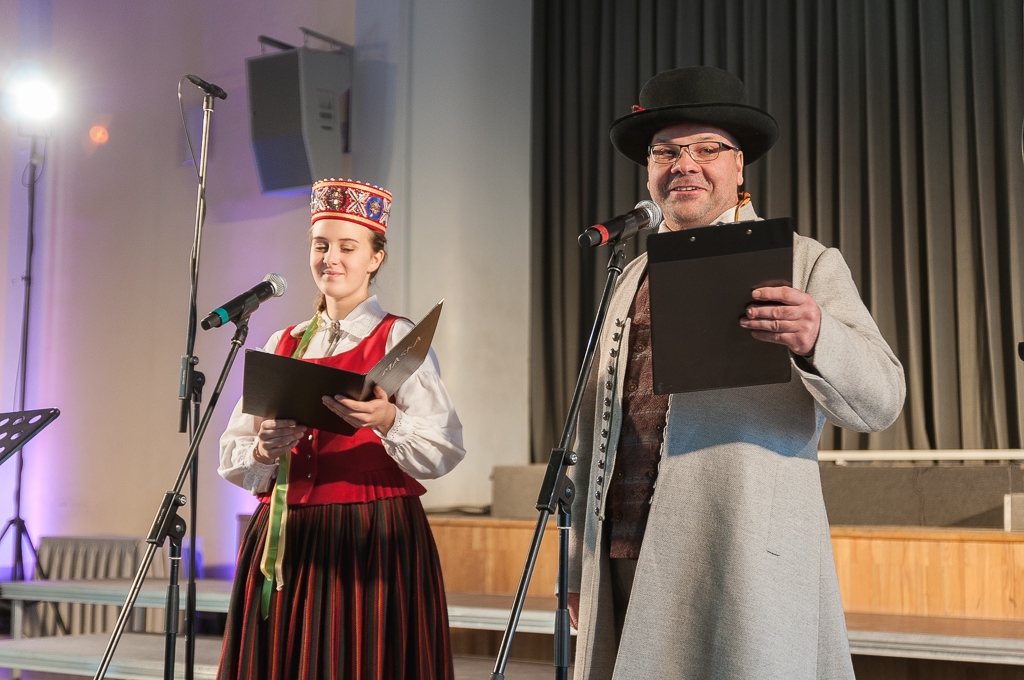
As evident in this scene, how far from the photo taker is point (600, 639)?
1.74m

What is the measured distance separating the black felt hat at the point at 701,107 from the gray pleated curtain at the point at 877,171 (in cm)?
323

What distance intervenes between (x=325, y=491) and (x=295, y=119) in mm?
2973

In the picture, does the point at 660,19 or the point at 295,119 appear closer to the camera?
the point at 295,119

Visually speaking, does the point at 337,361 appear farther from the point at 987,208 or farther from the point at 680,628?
the point at 987,208

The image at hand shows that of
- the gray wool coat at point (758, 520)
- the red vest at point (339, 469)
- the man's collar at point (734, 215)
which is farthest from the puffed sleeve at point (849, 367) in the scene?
the red vest at point (339, 469)

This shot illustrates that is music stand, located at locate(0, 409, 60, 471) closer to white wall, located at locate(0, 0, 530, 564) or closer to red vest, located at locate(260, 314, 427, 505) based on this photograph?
red vest, located at locate(260, 314, 427, 505)

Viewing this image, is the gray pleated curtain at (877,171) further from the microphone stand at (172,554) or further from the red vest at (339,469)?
the microphone stand at (172,554)

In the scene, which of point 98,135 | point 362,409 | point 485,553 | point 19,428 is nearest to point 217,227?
point 98,135

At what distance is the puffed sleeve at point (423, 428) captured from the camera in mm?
2146

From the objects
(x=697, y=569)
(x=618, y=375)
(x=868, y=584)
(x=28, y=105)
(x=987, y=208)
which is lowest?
(x=868, y=584)

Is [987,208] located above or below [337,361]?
above

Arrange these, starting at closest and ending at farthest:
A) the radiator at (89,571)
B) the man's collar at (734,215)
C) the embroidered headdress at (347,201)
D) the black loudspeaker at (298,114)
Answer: the man's collar at (734,215) < the embroidered headdress at (347,201) < the black loudspeaker at (298,114) < the radiator at (89,571)

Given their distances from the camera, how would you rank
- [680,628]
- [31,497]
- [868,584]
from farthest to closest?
[31,497]
[868,584]
[680,628]

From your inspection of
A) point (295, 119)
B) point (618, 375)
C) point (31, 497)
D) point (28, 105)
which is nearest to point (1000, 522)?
point (618, 375)
